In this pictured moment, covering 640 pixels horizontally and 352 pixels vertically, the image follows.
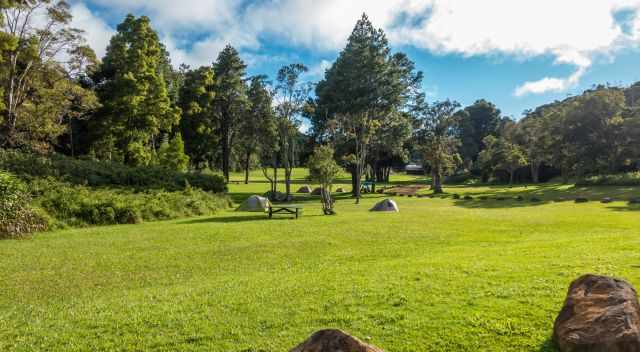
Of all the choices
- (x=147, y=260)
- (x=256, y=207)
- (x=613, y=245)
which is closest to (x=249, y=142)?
(x=256, y=207)

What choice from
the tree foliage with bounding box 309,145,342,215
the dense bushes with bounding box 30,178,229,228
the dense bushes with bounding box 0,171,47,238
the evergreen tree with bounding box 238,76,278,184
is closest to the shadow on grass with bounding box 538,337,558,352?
the dense bushes with bounding box 0,171,47,238

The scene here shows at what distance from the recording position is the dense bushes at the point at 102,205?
57.2ft

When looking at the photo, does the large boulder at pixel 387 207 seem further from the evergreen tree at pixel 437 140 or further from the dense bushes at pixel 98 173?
the evergreen tree at pixel 437 140

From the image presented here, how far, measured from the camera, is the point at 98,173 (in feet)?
77.5

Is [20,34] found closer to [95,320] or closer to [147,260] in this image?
[147,260]

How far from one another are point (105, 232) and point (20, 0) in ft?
65.1

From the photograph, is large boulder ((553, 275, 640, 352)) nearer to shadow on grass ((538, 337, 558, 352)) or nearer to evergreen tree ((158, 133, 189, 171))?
shadow on grass ((538, 337, 558, 352))

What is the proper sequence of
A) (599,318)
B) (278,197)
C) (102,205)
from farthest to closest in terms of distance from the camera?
(278,197)
(102,205)
(599,318)

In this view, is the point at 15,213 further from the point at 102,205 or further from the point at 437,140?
the point at 437,140

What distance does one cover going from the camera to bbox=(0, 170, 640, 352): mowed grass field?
5.59m

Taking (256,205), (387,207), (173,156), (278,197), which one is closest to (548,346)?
(387,207)

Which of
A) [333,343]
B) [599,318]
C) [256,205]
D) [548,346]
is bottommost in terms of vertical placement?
[548,346]

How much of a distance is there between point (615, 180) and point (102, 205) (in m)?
44.2

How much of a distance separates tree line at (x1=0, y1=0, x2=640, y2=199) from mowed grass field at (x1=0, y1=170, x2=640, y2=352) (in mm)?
19136
